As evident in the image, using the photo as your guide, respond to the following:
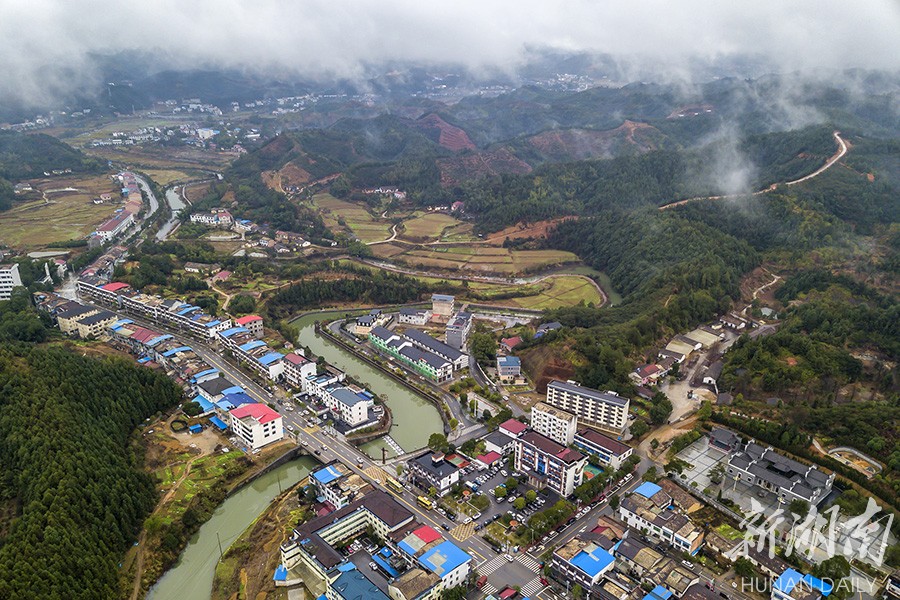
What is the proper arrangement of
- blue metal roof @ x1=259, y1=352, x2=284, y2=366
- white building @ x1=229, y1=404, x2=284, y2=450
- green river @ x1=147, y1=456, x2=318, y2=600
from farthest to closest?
blue metal roof @ x1=259, y1=352, x2=284, y2=366, white building @ x1=229, y1=404, x2=284, y2=450, green river @ x1=147, y1=456, x2=318, y2=600

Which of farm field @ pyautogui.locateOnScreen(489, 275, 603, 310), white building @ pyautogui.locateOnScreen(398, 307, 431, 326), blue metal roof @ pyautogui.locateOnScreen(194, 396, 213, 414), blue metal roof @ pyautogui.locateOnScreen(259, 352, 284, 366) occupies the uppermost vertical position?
blue metal roof @ pyautogui.locateOnScreen(259, 352, 284, 366)

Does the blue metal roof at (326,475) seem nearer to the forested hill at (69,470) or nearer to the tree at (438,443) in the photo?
the tree at (438,443)

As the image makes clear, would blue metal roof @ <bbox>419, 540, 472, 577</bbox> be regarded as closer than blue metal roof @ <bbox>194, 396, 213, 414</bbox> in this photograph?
Yes

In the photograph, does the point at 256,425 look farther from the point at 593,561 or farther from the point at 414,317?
the point at 414,317

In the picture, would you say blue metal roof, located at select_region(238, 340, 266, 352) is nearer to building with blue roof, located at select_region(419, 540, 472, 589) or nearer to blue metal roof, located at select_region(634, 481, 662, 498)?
building with blue roof, located at select_region(419, 540, 472, 589)

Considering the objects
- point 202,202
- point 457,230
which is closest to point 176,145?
point 202,202

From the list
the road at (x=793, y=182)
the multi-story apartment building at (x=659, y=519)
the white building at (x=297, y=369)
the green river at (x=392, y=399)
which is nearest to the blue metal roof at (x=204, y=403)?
the white building at (x=297, y=369)

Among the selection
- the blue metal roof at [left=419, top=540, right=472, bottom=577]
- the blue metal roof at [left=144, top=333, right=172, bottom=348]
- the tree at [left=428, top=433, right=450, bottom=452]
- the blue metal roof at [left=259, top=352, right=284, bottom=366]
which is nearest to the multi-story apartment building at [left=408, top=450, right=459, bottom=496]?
the tree at [left=428, top=433, right=450, bottom=452]
